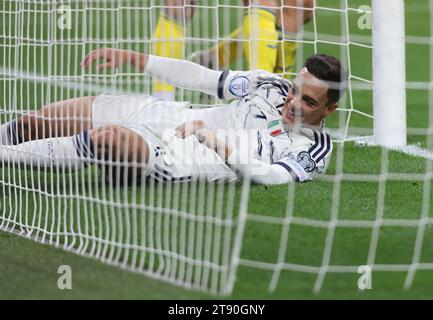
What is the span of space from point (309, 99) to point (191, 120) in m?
0.57

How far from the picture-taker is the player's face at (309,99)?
5.18 m

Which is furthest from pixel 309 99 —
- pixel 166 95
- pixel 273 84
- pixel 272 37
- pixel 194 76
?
pixel 272 37

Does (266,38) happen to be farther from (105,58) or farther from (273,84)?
(105,58)

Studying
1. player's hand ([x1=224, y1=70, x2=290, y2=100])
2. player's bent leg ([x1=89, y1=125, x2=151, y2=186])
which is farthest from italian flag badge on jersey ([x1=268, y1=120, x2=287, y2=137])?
player's bent leg ([x1=89, y1=125, x2=151, y2=186])

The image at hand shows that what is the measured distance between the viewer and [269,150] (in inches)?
Answer: 210

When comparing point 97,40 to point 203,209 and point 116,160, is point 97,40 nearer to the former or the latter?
point 116,160

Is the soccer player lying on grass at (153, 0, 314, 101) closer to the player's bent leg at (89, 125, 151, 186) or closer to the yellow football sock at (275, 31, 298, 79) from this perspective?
the yellow football sock at (275, 31, 298, 79)

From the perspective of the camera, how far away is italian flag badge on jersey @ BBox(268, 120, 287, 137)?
17.6 feet

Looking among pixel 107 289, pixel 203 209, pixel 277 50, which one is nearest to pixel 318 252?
pixel 203 209

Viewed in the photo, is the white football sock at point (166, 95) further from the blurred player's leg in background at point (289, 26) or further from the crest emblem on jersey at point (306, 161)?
the crest emblem on jersey at point (306, 161)

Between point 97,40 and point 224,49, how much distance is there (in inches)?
95.2

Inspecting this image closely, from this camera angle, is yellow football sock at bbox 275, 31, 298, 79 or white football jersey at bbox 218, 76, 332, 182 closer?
white football jersey at bbox 218, 76, 332, 182

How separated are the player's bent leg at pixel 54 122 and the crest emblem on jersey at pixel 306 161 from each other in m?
0.99

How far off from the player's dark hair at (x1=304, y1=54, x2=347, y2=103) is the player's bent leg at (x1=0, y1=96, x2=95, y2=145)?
3.44 ft
